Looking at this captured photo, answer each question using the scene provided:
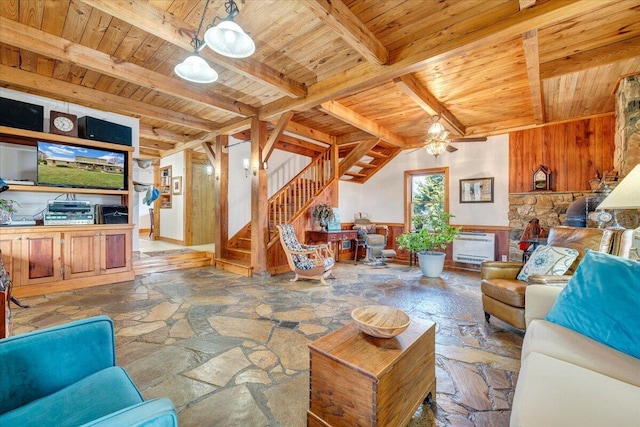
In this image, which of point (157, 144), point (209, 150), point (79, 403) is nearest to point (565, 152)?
point (79, 403)

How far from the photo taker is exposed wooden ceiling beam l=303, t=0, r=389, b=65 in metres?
2.04

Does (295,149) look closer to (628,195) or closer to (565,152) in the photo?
(565,152)

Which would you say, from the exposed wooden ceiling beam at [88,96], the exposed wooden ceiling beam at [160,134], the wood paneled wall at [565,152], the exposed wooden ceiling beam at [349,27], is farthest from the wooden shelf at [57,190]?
the wood paneled wall at [565,152]

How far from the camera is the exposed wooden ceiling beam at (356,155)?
5.86 meters

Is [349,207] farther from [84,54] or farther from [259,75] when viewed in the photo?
[84,54]

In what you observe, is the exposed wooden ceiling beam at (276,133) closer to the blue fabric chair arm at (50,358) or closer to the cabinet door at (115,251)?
the cabinet door at (115,251)

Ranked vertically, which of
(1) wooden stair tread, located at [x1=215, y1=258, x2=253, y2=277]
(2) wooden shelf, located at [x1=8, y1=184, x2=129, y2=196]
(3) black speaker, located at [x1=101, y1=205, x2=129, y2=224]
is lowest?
(1) wooden stair tread, located at [x1=215, y1=258, x2=253, y2=277]

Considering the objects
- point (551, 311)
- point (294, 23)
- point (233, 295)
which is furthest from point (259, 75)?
point (551, 311)

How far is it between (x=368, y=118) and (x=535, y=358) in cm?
444

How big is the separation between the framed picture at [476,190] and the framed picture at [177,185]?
255 inches

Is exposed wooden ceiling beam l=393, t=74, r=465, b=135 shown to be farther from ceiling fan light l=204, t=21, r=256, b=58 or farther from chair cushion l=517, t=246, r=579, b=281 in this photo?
chair cushion l=517, t=246, r=579, b=281

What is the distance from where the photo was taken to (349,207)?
6.91 m

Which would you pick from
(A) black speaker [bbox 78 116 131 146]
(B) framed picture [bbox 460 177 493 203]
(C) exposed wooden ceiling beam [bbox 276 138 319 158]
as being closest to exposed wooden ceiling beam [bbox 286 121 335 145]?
(C) exposed wooden ceiling beam [bbox 276 138 319 158]

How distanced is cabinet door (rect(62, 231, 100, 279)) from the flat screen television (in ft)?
2.41
